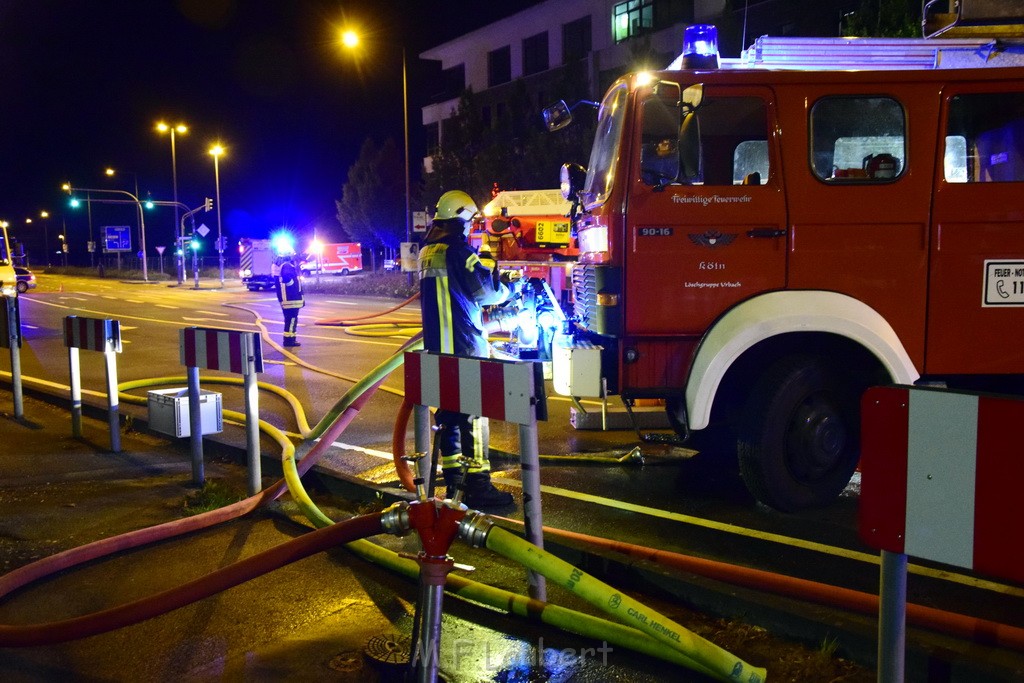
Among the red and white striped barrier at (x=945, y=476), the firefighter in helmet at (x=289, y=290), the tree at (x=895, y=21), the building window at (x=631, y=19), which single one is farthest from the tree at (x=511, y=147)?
the red and white striped barrier at (x=945, y=476)

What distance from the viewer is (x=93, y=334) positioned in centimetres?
698

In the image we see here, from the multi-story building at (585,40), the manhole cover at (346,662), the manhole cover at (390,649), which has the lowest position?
the manhole cover at (346,662)

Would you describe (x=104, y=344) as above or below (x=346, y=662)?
above

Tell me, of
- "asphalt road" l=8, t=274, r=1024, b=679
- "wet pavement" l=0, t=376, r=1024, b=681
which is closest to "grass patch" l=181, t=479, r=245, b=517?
"wet pavement" l=0, t=376, r=1024, b=681

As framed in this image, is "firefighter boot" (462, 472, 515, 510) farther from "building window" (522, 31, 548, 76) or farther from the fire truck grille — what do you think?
"building window" (522, 31, 548, 76)

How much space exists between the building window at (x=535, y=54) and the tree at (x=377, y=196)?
1278 centimetres

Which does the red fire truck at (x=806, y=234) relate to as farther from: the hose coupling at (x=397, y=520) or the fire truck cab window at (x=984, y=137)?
the hose coupling at (x=397, y=520)

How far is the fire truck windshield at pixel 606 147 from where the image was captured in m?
5.23

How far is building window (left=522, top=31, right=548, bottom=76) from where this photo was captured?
40.5m

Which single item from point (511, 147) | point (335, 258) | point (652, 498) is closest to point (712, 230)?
point (652, 498)

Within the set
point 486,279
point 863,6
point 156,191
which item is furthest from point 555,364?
point 156,191

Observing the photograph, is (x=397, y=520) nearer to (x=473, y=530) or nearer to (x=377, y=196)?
(x=473, y=530)

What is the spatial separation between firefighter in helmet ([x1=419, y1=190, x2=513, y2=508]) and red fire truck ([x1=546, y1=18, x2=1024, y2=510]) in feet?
2.79

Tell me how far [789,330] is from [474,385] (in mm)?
2013
